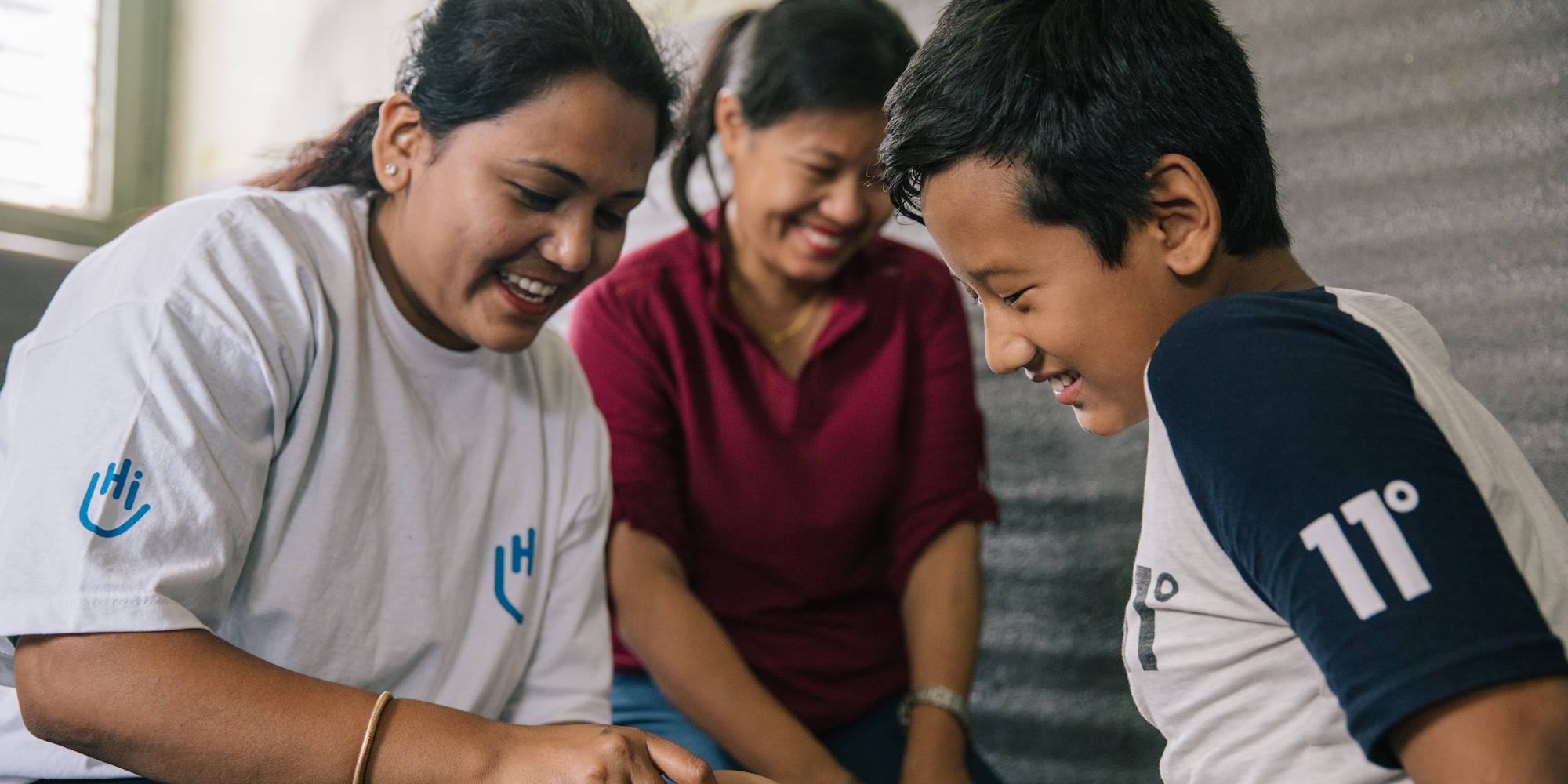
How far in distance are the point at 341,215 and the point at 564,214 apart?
20 cm

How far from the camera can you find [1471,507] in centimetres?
54

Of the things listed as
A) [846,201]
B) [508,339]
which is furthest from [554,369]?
[846,201]

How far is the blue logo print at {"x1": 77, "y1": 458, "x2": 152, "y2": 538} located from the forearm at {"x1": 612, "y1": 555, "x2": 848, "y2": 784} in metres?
0.64

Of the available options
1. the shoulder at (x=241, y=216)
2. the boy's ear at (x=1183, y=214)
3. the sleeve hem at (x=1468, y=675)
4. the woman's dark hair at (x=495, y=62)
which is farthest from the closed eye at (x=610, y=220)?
the sleeve hem at (x=1468, y=675)

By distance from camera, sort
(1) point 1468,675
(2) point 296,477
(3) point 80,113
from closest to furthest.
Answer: (1) point 1468,675, (2) point 296,477, (3) point 80,113

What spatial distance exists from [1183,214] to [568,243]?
55 centimetres

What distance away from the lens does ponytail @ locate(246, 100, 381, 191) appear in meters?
1.17

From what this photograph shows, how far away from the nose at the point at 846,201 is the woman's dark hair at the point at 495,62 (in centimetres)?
30

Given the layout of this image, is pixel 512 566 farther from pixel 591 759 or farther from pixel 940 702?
pixel 940 702

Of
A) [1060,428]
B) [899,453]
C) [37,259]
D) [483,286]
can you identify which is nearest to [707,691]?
[899,453]

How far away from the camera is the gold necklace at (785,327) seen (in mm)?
1561

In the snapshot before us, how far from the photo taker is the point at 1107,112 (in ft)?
2.52

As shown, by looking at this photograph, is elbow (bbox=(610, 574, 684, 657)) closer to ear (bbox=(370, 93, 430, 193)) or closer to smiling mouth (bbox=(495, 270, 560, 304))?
smiling mouth (bbox=(495, 270, 560, 304))

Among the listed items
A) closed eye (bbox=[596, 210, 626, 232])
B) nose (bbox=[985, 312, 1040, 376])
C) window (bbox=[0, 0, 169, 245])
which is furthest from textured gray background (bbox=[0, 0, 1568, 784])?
window (bbox=[0, 0, 169, 245])
